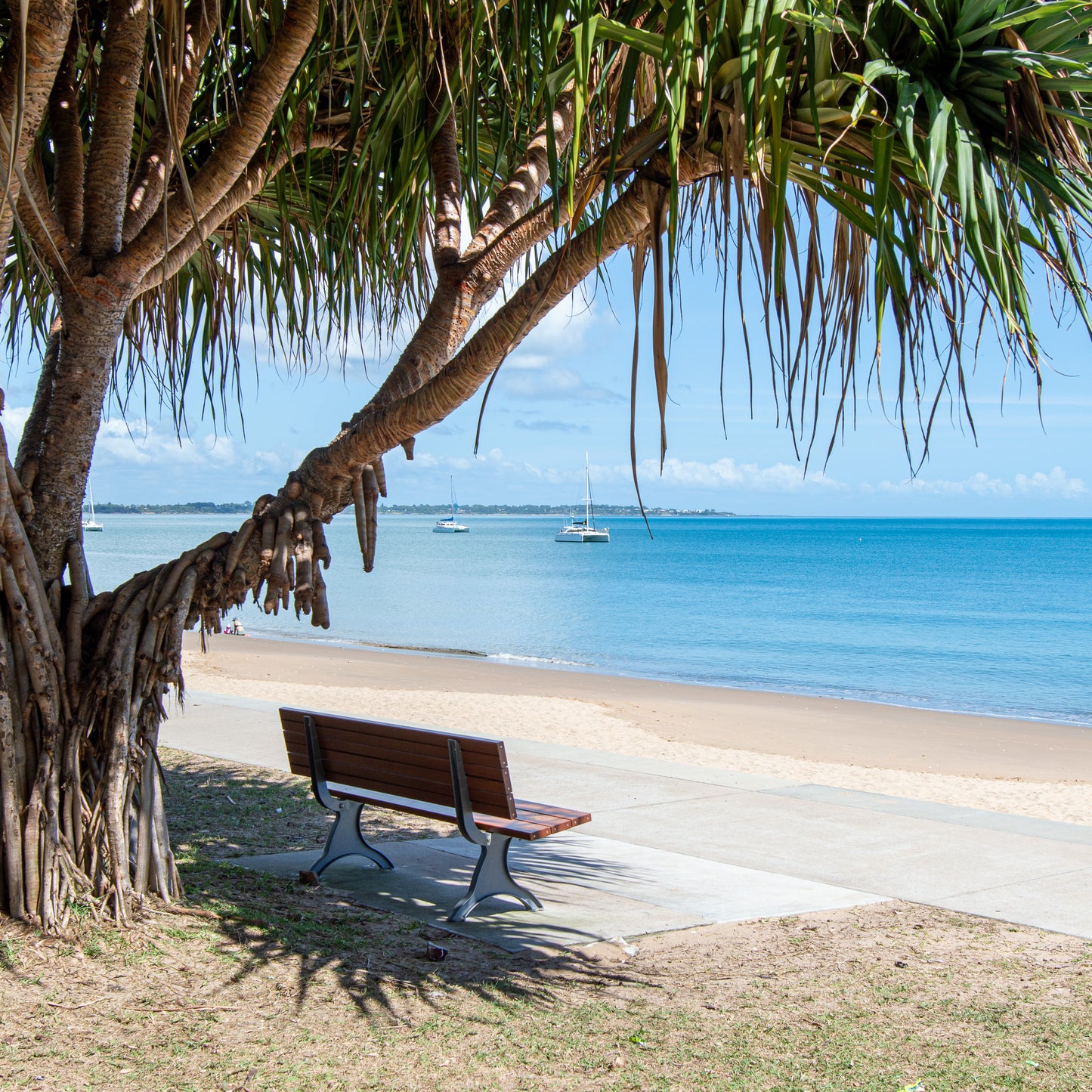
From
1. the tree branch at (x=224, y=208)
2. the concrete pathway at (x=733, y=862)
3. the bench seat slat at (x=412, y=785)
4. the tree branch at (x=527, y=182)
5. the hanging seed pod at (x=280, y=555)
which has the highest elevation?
the tree branch at (x=527, y=182)

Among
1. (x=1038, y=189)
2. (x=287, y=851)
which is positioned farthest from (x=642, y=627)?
(x=1038, y=189)

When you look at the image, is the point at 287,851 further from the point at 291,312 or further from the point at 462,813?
the point at 291,312

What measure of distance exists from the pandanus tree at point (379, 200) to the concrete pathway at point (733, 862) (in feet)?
4.14

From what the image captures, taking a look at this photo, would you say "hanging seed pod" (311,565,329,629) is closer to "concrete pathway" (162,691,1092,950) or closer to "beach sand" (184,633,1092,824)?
"concrete pathway" (162,691,1092,950)

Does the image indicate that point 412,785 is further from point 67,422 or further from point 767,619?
point 767,619

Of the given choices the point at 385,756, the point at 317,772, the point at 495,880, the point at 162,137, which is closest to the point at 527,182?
the point at 162,137

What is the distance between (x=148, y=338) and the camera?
196 inches

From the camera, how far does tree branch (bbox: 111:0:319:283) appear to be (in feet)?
10.9

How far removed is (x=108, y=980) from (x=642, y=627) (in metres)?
28.0

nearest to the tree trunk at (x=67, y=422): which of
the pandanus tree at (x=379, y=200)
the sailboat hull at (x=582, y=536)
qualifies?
the pandanus tree at (x=379, y=200)

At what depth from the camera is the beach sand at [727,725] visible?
8062 millimetres

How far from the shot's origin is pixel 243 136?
349cm

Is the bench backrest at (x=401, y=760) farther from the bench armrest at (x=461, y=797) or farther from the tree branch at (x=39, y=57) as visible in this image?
the tree branch at (x=39, y=57)

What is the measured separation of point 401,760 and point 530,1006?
4.36 ft
